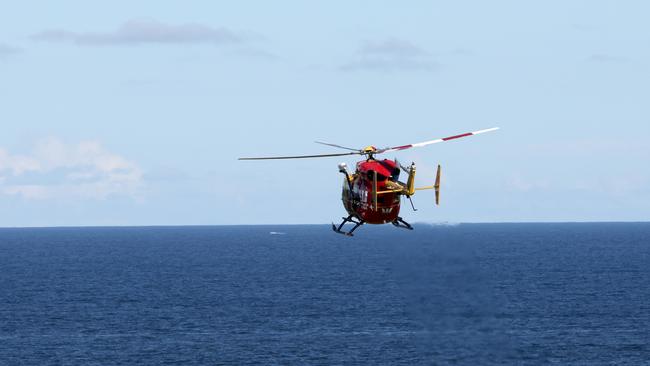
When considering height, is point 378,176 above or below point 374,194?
above

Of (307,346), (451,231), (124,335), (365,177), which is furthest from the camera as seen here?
(124,335)

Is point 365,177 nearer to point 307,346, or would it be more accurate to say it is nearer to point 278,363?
point 278,363

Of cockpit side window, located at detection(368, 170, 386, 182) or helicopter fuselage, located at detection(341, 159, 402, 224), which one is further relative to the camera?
cockpit side window, located at detection(368, 170, 386, 182)

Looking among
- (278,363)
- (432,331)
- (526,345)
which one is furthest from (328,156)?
(432,331)

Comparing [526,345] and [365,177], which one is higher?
[365,177]

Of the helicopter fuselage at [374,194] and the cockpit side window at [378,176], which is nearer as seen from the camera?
the helicopter fuselage at [374,194]

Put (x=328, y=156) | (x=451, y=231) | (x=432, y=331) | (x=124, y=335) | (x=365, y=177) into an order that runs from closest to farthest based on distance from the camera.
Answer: (x=328, y=156) < (x=365, y=177) < (x=451, y=231) < (x=124, y=335) < (x=432, y=331)

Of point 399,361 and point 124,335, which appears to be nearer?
point 399,361

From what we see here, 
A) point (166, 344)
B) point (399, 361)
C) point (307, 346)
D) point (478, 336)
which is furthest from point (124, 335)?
point (478, 336)

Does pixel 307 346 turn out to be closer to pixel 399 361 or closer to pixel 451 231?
pixel 399 361

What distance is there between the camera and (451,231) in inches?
2943

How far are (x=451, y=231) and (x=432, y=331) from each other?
11801 centimetres

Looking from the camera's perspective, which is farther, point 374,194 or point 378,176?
point 378,176

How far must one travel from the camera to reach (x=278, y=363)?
145m
